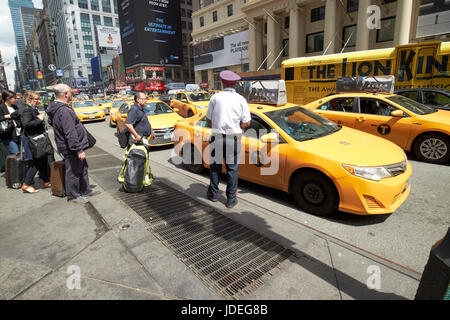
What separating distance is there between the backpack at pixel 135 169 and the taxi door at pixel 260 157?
175cm

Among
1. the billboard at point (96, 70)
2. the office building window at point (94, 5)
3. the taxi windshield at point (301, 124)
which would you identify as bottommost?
the taxi windshield at point (301, 124)

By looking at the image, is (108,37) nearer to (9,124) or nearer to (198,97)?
(198,97)

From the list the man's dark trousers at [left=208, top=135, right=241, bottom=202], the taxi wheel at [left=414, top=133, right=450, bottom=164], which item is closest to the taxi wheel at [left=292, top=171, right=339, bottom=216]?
the man's dark trousers at [left=208, top=135, right=241, bottom=202]

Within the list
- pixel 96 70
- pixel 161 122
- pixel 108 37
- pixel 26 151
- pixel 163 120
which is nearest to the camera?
pixel 26 151

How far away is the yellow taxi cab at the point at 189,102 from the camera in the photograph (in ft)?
42.7

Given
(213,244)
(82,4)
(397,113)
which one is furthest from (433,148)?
(82,4)

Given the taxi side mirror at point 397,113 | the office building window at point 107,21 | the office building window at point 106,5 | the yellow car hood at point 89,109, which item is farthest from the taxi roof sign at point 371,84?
the office building window at point 106,5

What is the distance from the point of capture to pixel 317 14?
2597 centimetres

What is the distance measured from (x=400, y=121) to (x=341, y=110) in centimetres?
140

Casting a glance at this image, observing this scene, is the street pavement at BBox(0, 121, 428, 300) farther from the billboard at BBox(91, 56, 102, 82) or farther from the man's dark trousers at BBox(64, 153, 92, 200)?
the billboard at BBox(91, 56, 102, 82)

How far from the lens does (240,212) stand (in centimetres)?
394

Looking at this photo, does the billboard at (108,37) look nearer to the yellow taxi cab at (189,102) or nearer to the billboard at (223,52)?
the billboard at (223,52)
